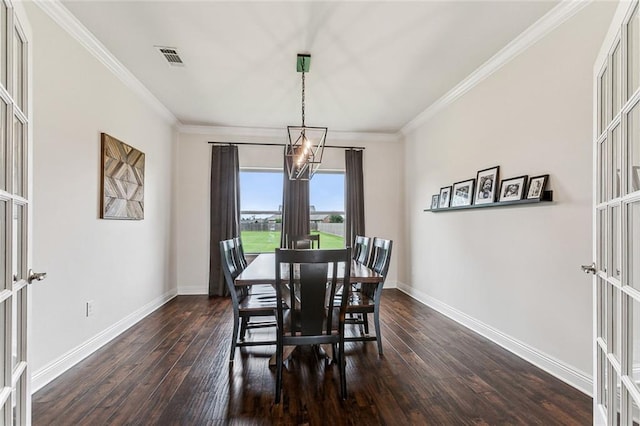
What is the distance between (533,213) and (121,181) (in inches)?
155

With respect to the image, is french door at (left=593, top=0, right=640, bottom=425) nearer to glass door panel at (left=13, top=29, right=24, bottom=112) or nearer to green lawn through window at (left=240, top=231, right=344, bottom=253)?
glass door panel at (left=13, top=29, right=24, bottom=112)

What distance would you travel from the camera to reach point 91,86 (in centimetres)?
269

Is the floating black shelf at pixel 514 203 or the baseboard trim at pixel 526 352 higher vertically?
the floating black shelf at pixel 514 203

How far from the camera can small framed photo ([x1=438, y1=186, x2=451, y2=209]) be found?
3.72 metres

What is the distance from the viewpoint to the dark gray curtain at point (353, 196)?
17.0 feet

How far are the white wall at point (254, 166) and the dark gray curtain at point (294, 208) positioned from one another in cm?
42

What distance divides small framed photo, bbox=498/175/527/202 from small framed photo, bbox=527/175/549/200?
62mm

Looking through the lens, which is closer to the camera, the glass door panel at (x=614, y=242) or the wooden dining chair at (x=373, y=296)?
the glass door panel at (x=614, y=242)

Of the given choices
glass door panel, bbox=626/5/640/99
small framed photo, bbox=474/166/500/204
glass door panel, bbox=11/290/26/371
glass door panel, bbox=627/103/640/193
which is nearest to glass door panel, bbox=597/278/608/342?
glass door panel, bbox=627/103/640/193

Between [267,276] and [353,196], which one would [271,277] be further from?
[353,196]

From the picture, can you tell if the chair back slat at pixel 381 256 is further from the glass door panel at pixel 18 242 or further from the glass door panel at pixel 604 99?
the glass door panel at pixel 18 242

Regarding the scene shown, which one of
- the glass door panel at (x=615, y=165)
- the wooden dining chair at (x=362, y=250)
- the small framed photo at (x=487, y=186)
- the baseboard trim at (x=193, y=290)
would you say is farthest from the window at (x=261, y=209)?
the glass door panel at (x=615, y=165)

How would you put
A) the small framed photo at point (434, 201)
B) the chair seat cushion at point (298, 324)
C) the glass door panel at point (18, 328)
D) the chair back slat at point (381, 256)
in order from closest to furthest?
the glass door panel at point (18, 328)
the chair seat cushion at point (298, 324)
the chair back slat at point (381, 256)
the small framed photo at point (434, 201)

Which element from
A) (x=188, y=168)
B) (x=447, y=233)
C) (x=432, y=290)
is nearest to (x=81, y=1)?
(x=188, y=168)
